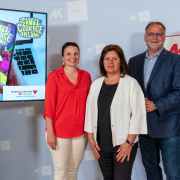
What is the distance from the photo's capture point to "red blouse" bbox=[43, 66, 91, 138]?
142cm

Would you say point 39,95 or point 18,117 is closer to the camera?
point 39,95

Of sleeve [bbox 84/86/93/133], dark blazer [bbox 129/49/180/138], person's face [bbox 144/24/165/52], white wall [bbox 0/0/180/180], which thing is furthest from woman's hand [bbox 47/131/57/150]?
person's face [bbox 144/24/165/52]

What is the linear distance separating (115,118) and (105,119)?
0.08m

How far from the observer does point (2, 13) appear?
156 centimetres

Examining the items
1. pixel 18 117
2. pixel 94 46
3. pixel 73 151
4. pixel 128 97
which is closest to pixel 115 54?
pixel 128 97

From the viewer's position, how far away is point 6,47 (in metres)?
1.58

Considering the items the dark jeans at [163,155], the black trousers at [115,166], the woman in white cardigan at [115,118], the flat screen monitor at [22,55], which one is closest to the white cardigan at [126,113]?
the woman in white cardigan at [115,118]

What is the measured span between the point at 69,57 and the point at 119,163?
973 mm

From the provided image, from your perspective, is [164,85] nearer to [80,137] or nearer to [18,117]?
[80,137]

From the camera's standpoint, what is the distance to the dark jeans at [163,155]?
4.83 feet

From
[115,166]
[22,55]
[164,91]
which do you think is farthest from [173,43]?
[22,55]

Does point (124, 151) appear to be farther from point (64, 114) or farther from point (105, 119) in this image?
point (64, 114)

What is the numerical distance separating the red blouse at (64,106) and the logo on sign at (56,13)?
937 mm

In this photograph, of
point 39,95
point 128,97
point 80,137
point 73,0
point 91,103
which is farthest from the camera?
point 73,0
